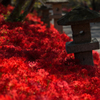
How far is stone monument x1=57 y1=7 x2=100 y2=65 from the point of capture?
17.8 ft

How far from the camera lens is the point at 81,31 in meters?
5.94

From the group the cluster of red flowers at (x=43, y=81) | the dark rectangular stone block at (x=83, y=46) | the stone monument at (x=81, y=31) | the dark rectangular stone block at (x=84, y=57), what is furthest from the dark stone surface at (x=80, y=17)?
the cluster of red flowers at (x=43, y=81)

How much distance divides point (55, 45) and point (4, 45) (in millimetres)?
2593

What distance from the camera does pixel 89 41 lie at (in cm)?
599

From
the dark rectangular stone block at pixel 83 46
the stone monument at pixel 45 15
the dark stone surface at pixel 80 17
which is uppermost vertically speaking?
the dark stone surface at pixel 80 17

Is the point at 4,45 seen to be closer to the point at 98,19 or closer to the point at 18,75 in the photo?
the point at 18,75

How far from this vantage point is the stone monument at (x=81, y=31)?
5.43m

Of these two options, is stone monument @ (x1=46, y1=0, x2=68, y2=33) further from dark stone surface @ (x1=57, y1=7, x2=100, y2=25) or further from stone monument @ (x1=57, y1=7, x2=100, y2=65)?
dark stone surface @ (x1=57, y1=7, x2=100, y2=25)

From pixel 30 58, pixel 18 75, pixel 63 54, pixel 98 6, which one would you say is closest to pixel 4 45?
pixel 30 58

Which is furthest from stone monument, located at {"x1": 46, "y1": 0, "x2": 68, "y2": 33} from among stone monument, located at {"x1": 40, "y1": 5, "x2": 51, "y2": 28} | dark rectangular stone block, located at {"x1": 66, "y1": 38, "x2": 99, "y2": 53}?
dark rectangular stone block, located at {"x1": 66, "y1": 38, "x2": 99, "y2": 53}

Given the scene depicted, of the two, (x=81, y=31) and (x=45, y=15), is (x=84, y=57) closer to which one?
(x=81, y=31)

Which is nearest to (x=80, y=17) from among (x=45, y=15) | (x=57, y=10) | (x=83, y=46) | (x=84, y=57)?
(x=83, y=46)

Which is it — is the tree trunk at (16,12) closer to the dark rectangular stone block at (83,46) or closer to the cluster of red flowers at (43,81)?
the cluster of red flowers at (43,81)

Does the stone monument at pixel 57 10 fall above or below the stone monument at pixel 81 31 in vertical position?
below
